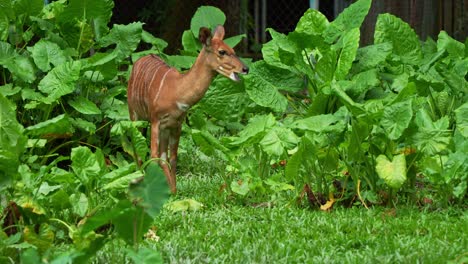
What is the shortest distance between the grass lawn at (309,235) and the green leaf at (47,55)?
7.49 ft

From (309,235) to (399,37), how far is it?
2306mm

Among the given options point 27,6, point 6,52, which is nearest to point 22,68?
point 6,52

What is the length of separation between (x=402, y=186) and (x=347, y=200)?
1.11 feet

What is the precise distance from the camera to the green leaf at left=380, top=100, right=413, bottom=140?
17.9 feet

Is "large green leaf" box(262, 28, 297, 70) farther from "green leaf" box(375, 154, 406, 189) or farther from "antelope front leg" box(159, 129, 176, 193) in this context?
"green leaf" box(375, 154, 406, 189)

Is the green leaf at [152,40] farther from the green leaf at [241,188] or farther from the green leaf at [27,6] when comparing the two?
the green leaf at [241,188]

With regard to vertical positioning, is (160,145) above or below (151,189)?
below

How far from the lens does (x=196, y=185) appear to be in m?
6.96

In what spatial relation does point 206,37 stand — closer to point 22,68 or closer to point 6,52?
point 22,68

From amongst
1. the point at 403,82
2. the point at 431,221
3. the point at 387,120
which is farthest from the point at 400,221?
the point at 403,82

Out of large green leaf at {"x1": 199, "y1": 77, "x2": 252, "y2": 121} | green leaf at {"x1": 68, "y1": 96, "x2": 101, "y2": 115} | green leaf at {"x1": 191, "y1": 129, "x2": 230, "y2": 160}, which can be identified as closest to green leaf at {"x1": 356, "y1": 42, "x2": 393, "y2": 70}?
large green leaf at {"x1": 199, "y1": 77, "x2": 252, "y2": 121}

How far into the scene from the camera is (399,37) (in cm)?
686

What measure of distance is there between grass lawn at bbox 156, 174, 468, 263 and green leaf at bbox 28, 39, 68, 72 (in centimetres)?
228

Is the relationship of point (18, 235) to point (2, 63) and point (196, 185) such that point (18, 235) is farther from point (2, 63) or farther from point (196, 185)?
point (2, 63)
